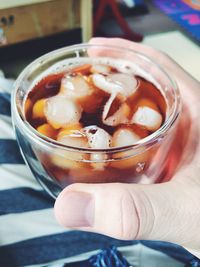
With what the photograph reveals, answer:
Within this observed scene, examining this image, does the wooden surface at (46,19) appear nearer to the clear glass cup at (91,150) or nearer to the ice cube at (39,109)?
the clear glass cup at (91,150)

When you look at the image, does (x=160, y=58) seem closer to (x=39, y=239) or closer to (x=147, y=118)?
(x=147, y=118)

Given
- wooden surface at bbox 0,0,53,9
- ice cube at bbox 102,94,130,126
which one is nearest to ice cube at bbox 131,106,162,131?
ice cube at bbox 102,94,130,126

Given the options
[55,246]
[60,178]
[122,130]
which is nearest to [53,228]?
[55,246]

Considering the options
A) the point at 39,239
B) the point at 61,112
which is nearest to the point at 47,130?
the point at 61,112

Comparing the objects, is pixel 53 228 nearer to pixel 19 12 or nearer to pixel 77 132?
pixel 77 132

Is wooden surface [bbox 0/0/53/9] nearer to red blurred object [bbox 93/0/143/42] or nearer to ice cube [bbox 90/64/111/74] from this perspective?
A: red blurred object [bbox 93/0/143/42]
